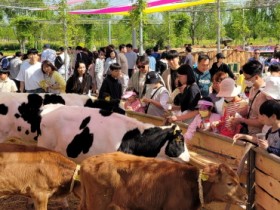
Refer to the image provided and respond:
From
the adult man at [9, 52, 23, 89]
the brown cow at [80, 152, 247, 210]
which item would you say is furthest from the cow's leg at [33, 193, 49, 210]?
the adult man at [9, 52, 23, 89]

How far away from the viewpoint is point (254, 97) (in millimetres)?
5289

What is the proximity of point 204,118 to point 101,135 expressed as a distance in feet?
4.29

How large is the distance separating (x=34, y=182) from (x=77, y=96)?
102 inches

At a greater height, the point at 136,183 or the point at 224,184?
the point at 224,184

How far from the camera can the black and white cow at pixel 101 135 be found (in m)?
5.99

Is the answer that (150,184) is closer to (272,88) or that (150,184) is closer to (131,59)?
(272,88)

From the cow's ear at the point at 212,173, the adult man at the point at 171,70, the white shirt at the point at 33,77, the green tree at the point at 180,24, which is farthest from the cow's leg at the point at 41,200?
the green tree at the point at 180,24

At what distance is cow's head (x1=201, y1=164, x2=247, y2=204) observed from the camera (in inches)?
178

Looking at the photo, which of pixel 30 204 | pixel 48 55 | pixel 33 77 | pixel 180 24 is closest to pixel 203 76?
pixel 33 77

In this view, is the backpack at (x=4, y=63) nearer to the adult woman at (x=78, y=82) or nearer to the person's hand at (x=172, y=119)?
the adult woman at (x=78, y=82)

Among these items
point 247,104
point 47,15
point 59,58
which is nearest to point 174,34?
point 47,15

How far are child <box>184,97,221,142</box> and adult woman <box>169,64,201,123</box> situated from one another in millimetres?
94

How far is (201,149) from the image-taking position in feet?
20.2

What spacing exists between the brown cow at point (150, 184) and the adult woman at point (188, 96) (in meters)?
1.23
